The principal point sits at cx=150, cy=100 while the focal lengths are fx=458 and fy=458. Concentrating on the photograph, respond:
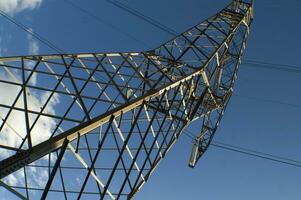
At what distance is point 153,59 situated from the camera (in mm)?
19828

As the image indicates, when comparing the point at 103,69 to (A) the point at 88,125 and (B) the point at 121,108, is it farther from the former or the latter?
(A) the point at 88,125

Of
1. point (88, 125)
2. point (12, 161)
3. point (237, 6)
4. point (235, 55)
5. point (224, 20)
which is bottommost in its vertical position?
point (12, 161)

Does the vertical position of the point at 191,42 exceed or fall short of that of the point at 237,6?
it falls short

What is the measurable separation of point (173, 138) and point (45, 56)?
18.2ft

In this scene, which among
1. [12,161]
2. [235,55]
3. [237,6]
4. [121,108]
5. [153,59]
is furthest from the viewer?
[237,6]

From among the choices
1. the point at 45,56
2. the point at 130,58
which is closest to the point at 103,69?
the point at 45,56

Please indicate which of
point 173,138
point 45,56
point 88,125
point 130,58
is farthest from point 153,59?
point 88,125

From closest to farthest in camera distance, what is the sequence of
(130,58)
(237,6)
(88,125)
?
1. (88,125)
2. (130,58)
3. (237,6)

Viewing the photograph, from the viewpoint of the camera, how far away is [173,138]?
1720 centimetres

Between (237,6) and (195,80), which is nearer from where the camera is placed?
(195,80)

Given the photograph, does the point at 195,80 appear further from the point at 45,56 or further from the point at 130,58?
the point at 45,56

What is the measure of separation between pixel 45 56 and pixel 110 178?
5.42 m

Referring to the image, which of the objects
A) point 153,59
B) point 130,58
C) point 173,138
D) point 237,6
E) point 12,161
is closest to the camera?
point 12,161

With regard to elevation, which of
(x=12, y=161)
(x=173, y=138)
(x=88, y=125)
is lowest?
(x=12, y=161)
